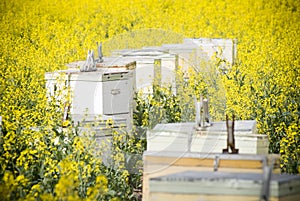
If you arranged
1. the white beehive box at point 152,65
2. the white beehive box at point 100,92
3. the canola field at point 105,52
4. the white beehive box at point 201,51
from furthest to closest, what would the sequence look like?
the white beehive box at point 201,51
the white beehive box at point 152,65
the white beehive box at point 100,92
the canola field at point 105,52

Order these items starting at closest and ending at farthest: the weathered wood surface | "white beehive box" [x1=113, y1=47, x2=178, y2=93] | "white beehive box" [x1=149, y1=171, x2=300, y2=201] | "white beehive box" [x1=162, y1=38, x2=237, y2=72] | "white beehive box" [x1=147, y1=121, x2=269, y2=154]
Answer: "white beehive box" [x1=149, y1=171, x2=300, y2=201] → the weathered wood surface → "white beehive box" [x1=147, y1=121, x2=269, y2=154] → "white beehive box" [x1=113, y1=47, x2=178, y2=93] → "white beehive box" [x1=162, y1=38, x2=237, y2=72]

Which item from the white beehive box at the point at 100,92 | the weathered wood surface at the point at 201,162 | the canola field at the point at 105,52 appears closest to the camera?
the weathered wood surface at the point at 201,162

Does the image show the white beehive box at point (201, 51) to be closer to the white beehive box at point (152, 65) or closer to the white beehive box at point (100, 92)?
the white beehive box at point (152, 65)

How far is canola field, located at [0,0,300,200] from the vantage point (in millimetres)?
3795

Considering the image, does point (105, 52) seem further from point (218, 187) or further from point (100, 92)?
point (218, 187)

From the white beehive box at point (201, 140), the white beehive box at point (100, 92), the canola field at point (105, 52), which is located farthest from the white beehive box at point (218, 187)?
the white beehive box at point (100, 92)

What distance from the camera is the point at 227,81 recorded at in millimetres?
5352

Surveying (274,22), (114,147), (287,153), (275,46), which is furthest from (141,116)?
(274,22)

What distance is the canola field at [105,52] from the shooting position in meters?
3.79

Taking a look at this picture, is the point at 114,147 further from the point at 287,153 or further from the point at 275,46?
the point at 275,46

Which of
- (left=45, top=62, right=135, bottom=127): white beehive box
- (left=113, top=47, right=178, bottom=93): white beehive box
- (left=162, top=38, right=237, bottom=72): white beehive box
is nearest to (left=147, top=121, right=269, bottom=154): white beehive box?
(left=45, top=62, right=135, bottom=127): white beehive box

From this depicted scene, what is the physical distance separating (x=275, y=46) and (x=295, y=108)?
2280mm

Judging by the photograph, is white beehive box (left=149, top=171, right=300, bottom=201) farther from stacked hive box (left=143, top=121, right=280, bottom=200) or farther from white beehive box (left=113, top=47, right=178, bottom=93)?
white beehive box (left=113, top=47, right=178, bottom=93)

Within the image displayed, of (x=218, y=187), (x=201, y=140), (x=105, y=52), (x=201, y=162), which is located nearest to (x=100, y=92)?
(x=105, y=52)
